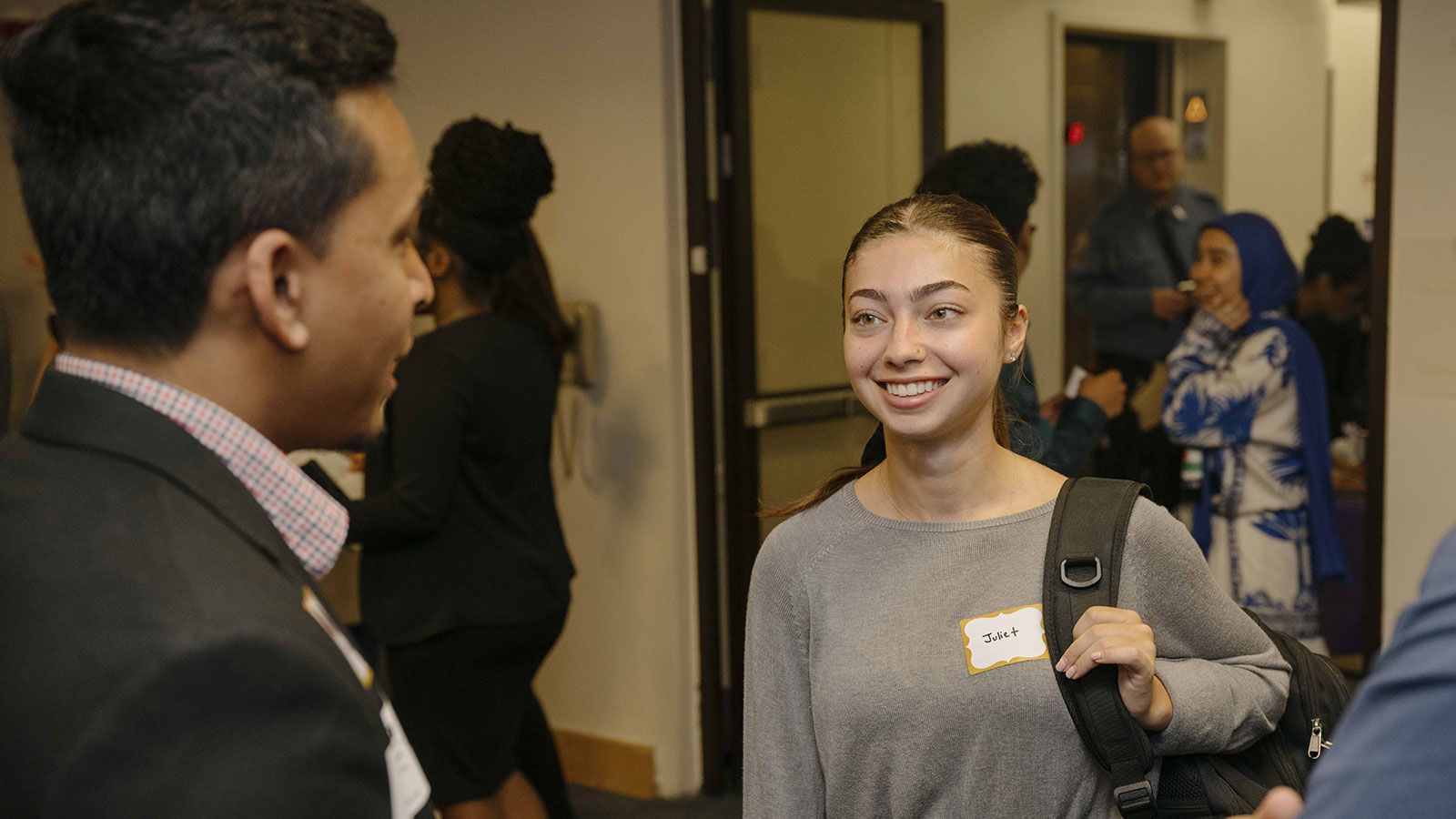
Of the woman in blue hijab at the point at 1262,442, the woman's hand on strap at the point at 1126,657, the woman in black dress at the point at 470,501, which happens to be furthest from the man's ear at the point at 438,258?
the woman in blue hijab at the point at 1262,442

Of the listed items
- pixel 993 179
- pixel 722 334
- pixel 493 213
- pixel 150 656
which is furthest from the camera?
pixel 722 334

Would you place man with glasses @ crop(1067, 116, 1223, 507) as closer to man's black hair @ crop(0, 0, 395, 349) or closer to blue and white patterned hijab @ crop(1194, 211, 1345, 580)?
blue and white patterned hijab @ crop(1194, 211, 1345, 580)

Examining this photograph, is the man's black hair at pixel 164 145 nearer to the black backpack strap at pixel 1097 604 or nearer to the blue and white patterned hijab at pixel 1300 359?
the black backpack strap at pixel 1097 604

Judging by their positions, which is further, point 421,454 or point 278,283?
point 421,454

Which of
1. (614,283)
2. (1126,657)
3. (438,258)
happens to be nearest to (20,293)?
(614,283)

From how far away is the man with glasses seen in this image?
184 inches

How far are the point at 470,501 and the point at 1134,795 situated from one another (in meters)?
1.81

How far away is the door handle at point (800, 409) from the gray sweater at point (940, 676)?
2270mm

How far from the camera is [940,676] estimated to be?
5.01ft

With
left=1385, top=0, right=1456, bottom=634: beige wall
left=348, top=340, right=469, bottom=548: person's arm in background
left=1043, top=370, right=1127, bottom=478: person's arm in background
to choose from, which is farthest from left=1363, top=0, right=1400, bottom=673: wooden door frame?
left=348, top=340, right=469, bottom=548: person's arm in background

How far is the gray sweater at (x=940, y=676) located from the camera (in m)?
1.51

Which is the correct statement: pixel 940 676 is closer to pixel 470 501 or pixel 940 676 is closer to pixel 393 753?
pixel 393 753

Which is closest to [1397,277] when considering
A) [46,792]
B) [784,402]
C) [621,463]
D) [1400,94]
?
[1400,94]

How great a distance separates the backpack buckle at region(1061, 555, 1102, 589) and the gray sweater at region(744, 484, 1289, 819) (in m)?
0.04
